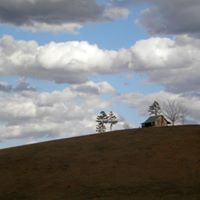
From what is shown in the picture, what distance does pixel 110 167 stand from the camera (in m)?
A: 40.5

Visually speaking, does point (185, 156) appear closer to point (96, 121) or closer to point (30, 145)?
point (30, 145)

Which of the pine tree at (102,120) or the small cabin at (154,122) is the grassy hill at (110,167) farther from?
the pine tree at (102,120)

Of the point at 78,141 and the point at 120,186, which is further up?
the point at 78,141

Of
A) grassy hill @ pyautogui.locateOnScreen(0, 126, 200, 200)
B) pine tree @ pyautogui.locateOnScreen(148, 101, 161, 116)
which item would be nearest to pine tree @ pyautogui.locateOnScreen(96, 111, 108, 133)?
pine tree @ pyautogui.locateOnScreen(148, 101, 161, 116)

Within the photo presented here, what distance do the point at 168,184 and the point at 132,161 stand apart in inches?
265

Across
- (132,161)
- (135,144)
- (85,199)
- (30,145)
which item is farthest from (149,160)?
(30,145)

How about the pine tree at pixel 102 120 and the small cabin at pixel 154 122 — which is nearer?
the small cabin at pixel 154 122

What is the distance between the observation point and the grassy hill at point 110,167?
34406 millimetres

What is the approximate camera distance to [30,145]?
173 ft

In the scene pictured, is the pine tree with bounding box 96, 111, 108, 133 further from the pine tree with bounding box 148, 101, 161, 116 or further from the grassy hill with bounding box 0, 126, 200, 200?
the grassy hill with bounding box 0, 126, 200, 200

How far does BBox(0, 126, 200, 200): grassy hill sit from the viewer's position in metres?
34.4

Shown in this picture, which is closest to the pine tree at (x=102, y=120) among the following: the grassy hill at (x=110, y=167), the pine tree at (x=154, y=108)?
the pine tree at (x=154, y=108)

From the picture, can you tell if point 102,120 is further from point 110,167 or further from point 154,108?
point 110,167

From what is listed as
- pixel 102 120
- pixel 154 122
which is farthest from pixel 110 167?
pixel 102 120
